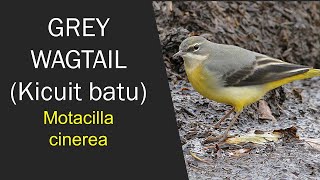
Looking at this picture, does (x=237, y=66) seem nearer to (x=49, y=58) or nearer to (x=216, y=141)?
(x=216, y=141)

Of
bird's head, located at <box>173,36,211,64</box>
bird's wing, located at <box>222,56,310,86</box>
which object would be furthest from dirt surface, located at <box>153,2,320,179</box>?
bird's head, located at <box>173,36,211,64</box>

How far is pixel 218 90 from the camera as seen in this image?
827cm

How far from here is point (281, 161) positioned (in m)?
7.99

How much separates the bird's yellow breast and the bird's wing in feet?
0.24

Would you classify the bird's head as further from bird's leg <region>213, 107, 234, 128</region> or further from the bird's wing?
bird's leg <region>213, 107, 234, 128</region>

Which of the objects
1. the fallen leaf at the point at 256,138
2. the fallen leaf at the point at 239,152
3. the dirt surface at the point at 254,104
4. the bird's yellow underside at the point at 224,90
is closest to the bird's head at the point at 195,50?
the bird's yellow underside at the point at 224,90

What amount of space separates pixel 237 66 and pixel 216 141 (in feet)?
2.91

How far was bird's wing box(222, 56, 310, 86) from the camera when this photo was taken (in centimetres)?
833

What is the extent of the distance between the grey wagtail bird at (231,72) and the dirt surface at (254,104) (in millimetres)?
506

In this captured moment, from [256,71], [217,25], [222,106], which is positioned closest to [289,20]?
[217,25]

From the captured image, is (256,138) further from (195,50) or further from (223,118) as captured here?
(195,50)

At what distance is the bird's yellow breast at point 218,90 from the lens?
8.26m

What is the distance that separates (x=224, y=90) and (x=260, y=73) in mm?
485

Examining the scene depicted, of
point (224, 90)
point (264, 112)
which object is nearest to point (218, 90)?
point (224, 90)
